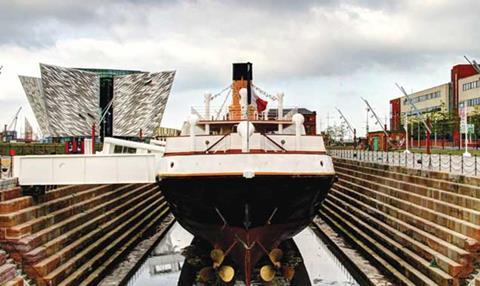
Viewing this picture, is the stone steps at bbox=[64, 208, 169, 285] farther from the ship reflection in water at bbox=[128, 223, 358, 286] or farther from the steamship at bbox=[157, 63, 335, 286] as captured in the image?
the steamship at bbox=[157, 63, 335, 286]

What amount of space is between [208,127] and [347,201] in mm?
12262

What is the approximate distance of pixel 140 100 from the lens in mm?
99000

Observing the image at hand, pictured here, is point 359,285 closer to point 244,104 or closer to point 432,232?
point 432,232

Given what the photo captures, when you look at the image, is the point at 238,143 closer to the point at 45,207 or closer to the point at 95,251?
the point at 95,251

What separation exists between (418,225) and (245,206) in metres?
6.09

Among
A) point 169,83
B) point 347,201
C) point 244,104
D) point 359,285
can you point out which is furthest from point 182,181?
point 169,83

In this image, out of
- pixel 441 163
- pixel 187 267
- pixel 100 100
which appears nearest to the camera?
pixel 187 267

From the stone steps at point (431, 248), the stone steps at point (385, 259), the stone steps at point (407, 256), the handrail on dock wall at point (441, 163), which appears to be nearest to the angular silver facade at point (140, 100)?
the handrail on dock wall at point (441, 163)

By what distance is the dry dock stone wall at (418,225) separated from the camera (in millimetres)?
12227

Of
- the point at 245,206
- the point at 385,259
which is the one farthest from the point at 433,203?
the point at 245,206

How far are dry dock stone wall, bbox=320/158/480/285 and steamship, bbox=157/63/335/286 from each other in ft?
10.7

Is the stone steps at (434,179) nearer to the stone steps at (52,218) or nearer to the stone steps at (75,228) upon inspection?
the stone steps at (75,228)

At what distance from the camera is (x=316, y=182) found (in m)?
15.6

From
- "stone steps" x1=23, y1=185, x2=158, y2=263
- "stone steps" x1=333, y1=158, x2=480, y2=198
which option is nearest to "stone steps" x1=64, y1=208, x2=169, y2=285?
"stone steps" x1=23, y1=185, x2=158, y2=263
